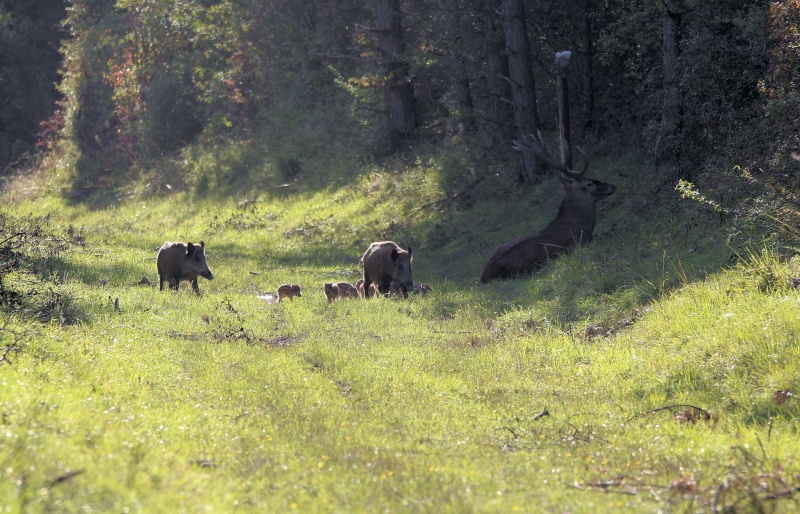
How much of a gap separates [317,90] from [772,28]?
83.3 ft

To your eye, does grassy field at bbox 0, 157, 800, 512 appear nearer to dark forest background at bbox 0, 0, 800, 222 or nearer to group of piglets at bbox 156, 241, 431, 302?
group of piglets at bbox 156, 241, 431, 302

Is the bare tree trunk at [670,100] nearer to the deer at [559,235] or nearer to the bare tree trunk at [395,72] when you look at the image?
the deer at [559,235]

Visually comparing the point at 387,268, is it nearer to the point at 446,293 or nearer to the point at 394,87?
the point at 446,293

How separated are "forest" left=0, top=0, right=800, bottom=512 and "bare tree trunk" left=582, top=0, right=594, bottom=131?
10 cm

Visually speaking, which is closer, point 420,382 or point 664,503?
point 664,503

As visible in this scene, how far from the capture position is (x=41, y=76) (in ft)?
163

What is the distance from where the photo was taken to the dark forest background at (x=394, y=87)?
15992mm

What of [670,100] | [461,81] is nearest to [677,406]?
[670,100]

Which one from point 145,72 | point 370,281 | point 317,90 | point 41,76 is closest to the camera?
point 370,281

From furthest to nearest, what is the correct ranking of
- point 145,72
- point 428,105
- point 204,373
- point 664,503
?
1. point 145,72
2. point 428,105
3. point 204,373
4. point 664,503

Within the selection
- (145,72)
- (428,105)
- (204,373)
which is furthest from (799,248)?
(145,72)

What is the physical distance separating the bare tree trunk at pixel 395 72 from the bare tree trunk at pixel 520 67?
4.35 meters

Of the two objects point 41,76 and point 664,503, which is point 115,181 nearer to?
point 41,76

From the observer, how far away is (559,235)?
56.4ft
